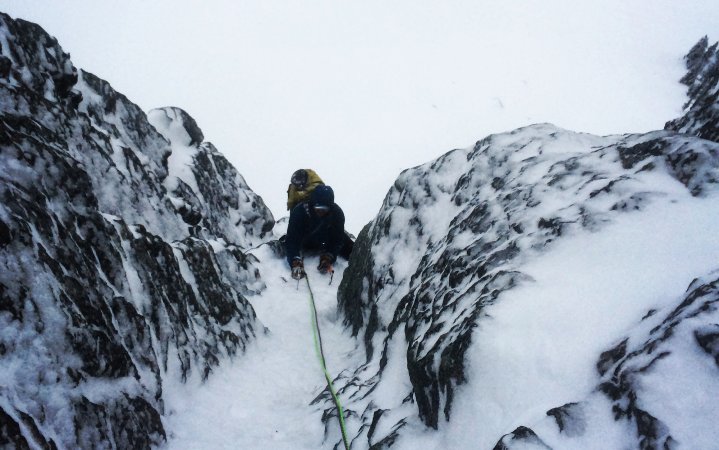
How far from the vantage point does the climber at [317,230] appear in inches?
335

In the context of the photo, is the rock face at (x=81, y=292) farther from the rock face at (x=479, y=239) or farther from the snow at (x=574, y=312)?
the snow at (x=574, y=312)

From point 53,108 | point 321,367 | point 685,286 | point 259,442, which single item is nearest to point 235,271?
point 321,367

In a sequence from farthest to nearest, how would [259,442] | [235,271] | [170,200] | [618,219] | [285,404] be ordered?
1. [170,200]
2. [235,271]
3. [285,404]
4. [259,442]
5. [618,219]

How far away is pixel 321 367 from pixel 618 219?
11.7 ft

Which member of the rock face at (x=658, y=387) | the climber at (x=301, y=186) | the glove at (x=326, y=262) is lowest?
the glove at (x=326, y=262)

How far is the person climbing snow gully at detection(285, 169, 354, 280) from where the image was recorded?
855 centimetres

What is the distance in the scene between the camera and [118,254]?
3436 mm

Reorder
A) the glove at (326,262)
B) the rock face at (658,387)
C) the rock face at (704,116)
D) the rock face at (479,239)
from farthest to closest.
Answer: the glove at (326,262)
the rock face at (704,116)
the rock face at (479,239)
the rock face at (658,387)

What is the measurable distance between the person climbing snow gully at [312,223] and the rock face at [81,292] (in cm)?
280

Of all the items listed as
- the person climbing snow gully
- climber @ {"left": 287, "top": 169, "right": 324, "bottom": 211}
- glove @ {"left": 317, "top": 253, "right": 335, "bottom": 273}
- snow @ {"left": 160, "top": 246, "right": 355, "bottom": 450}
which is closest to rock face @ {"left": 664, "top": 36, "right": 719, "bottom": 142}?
snow @ {"left": 160, "top": 246, "right": 355, "bottom": 450}

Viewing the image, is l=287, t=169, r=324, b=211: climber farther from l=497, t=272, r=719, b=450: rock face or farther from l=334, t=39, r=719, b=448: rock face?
l=497, t=272, r=719, b=450: rock face

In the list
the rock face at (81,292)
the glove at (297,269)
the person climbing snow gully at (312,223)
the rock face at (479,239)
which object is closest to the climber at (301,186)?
the person climbing snow gully at (312,223)

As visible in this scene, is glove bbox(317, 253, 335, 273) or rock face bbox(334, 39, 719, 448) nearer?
rock face bbox(334, 39, 719, 448)

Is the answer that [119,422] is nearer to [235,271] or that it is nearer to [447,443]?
[447,443]
